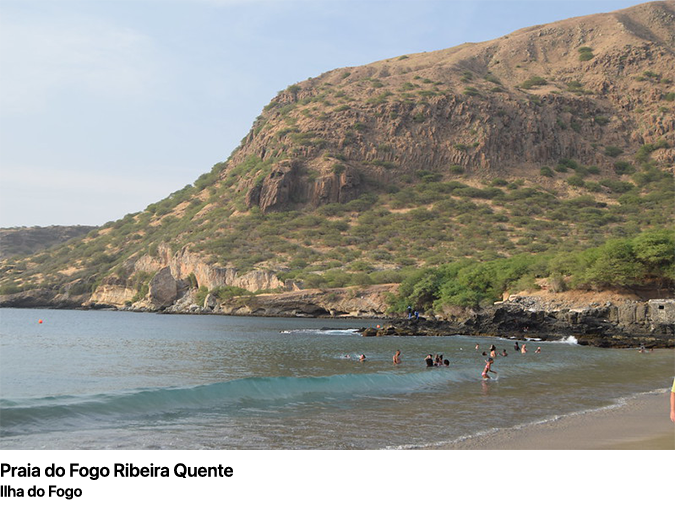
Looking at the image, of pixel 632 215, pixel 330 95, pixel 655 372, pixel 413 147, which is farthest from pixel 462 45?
pixel 655 372

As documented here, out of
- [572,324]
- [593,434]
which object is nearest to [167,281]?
[572,324]

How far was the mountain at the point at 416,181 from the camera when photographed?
91812mm

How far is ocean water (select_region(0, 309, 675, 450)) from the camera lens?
11.5 m

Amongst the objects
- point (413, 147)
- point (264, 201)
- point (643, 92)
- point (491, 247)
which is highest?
point (643, 92)

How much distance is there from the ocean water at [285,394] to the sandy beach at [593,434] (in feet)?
1.75

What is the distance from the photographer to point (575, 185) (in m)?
109

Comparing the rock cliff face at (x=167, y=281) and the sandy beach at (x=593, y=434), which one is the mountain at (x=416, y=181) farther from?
the sandy beach at (x=593, y=434)

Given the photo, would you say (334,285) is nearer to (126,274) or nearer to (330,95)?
(126,274)

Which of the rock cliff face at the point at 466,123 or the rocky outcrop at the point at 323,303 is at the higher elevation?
the rock cliff face at the point at 466,123

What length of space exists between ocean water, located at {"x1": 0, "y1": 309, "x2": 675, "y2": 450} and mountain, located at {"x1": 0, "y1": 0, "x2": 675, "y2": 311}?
1917 inches

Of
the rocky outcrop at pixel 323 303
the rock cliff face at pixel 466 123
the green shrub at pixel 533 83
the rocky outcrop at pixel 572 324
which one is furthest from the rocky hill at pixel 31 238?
the rocky outcrop at pixel 572 324

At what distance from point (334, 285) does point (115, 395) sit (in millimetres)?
62560

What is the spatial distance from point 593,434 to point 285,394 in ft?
29.2

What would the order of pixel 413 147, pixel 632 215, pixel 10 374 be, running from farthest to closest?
pixel 413 147 → pixel 632 215 → pixel 10 374
